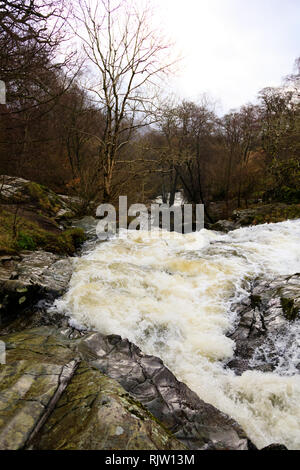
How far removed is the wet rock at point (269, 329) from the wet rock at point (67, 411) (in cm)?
175

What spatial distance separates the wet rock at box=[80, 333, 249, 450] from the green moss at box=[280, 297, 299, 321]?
1.90m

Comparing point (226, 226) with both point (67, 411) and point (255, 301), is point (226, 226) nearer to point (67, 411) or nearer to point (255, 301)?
point (255, 301)

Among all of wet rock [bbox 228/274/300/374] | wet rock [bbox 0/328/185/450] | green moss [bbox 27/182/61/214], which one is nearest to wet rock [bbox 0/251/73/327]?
wet rock [bbox 0/328/185/450]

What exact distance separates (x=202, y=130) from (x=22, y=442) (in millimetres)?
18050

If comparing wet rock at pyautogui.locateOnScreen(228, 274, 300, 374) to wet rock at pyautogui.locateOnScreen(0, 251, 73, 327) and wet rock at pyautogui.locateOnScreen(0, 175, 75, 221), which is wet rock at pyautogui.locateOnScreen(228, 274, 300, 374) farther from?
wet rock at pyautogui.locateOnScreen(0, 175, 75, 221)

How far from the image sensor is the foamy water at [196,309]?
8.23 ft

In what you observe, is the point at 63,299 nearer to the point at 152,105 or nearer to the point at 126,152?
the point at 152,105

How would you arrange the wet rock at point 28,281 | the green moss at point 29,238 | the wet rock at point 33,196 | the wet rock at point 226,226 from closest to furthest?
the wet rock at point 28,281
the green moss at point 29,238
the wet rock at point 33,196
the wet rock at point 226,226

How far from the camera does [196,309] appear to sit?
4.13 metres

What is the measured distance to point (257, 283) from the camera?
15.4ft

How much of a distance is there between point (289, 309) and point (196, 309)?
139cm

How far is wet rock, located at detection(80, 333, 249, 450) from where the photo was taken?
2.05m

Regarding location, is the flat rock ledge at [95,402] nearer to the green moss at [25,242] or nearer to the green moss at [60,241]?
the green moss at [25,242]

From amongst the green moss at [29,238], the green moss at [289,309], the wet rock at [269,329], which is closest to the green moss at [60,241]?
the green moss at [29,238]
